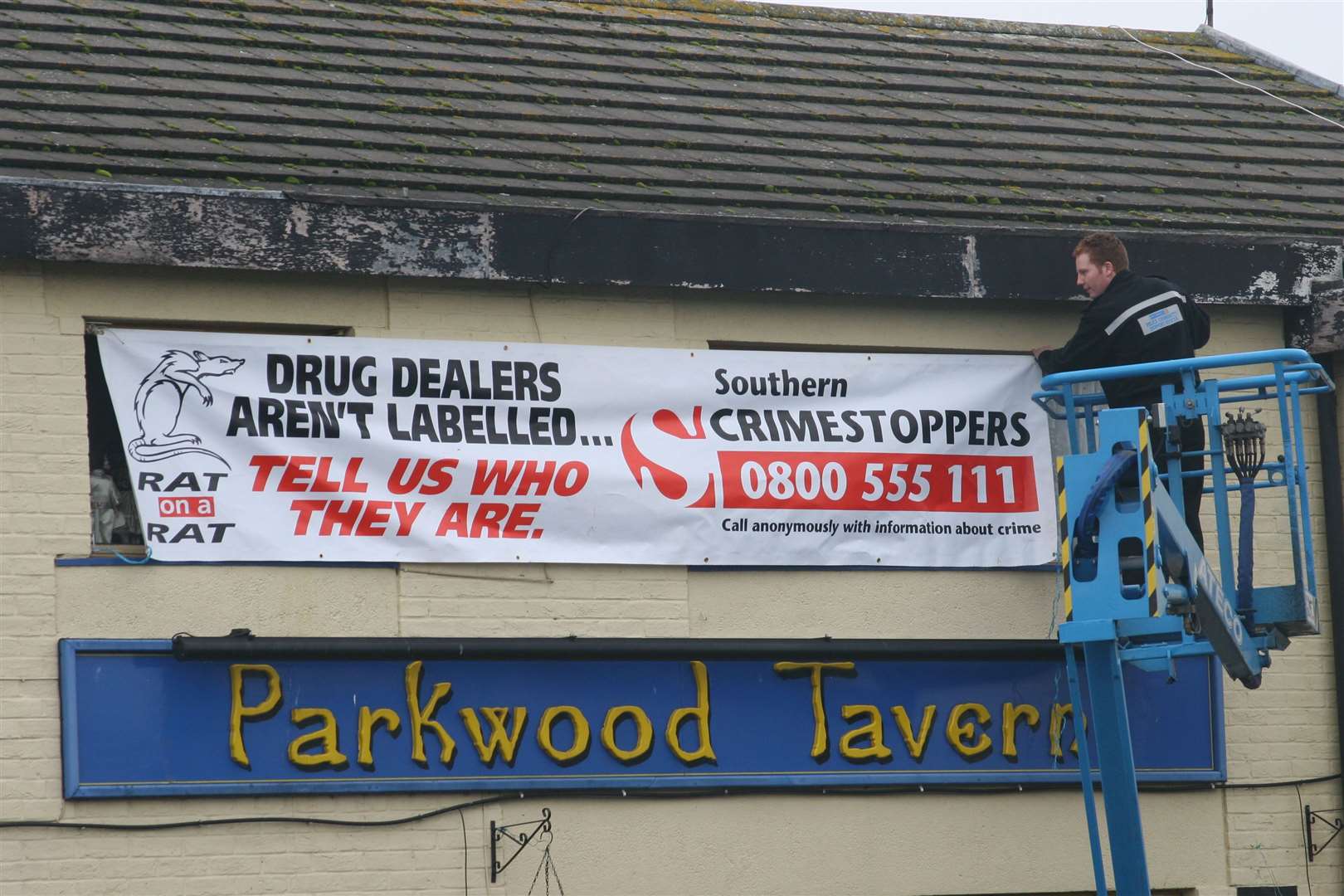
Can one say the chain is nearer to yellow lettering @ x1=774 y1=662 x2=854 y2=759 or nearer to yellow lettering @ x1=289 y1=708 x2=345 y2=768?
yellow lettering @ x1=289 y1=708 x2=345 y2=768

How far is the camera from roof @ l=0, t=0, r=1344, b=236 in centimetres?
961

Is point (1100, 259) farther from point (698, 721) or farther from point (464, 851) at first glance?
point (464, 851)

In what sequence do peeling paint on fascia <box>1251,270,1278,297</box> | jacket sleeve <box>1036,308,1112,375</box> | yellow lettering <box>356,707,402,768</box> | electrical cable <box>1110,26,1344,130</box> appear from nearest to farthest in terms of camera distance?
1. yellow lettering <box>356,707,402,768</box>
2. jacket sleeve <box>1036,308,1112,375</box>
3. peeling paint on fascia <box>1251,270,1278,297</box>
4. electrical cable <box>1110,26,1344,130</box>

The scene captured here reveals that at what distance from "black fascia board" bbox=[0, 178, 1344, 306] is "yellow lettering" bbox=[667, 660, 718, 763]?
6.45ft

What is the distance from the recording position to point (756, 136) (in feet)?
36.2

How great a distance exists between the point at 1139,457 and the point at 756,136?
3.79 metres

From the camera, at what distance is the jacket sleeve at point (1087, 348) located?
31.0ft

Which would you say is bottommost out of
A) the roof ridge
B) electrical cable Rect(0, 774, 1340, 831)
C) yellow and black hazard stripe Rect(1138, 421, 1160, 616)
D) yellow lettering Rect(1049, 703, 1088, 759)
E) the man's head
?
electrical cable Rect(0, 774, 1340, 831)

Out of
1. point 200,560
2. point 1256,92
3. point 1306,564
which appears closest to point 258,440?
point 200,560

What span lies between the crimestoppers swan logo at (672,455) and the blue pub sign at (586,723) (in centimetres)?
87

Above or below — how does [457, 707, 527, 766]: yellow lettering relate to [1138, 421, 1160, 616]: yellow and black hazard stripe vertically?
below

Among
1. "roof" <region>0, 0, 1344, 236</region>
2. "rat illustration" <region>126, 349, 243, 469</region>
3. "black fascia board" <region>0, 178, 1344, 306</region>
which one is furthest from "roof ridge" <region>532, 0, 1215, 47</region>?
"rat illustration" <region>126, 349, 243, 469</region>

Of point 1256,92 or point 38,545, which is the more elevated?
point 1256,92

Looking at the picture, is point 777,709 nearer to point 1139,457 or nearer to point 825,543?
point 825,543
